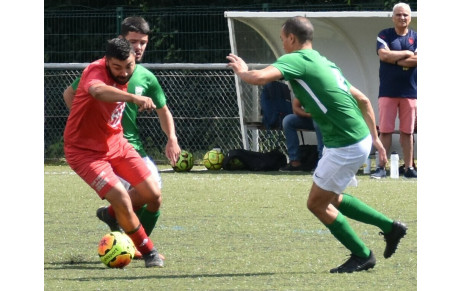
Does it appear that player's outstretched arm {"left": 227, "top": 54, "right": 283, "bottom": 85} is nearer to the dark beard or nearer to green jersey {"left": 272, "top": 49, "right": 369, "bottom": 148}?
green jersey {"left": 272, "top": 49, "right": 369, "bottom": 148}

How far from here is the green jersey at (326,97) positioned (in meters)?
7.52

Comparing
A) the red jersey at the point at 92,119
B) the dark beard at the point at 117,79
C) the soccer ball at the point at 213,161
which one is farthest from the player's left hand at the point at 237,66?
A: the soccer ball at the point at 213,161

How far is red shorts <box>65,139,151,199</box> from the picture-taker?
784 centimetres

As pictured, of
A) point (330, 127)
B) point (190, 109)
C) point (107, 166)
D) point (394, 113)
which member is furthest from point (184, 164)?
point (330, 127)

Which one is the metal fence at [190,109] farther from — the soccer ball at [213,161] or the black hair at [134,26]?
the black hair at [134,26]

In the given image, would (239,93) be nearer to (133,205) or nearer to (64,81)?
(64,81)

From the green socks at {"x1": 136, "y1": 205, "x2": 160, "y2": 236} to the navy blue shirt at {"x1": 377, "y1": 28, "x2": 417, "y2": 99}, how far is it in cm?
643

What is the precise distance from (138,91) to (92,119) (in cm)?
45

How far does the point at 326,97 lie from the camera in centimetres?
756

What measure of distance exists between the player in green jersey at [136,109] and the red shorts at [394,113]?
602 cm

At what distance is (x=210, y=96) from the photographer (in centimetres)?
1869

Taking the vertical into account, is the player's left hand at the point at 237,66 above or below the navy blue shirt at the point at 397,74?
above

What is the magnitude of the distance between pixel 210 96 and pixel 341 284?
38.6 ft

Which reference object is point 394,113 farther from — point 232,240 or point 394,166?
point 232,240
